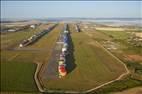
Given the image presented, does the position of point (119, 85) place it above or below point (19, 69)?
above

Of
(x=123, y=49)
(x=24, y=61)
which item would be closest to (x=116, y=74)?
(x=24, y=61)

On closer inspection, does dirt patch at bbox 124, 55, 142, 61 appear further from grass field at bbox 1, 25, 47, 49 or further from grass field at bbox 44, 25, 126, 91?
grass field at bbox 1, 25, 47, 49

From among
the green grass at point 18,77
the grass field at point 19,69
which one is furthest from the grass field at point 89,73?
the grass field at point 19,69

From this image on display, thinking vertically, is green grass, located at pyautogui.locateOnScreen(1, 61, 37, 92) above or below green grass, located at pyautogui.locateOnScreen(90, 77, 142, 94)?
below

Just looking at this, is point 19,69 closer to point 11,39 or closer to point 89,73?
point 89,73

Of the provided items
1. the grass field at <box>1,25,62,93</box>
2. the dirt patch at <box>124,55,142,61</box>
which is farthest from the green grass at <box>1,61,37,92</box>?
the dirt patch at <box>124,55,142,61</box>

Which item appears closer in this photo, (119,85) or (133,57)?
(119,85)

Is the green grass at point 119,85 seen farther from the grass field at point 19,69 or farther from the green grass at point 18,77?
the green grass at point 18,77

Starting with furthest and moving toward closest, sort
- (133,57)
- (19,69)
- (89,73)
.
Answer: (133,57)
(19,69)
(89,73)

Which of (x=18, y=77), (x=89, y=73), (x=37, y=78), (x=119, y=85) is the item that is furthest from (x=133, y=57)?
(x=18, y=77)
